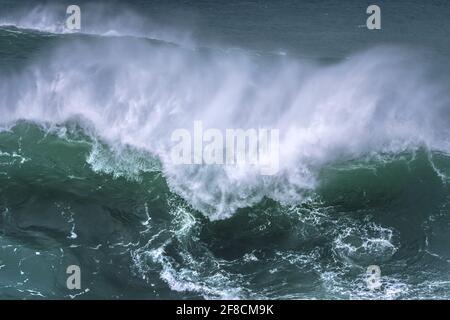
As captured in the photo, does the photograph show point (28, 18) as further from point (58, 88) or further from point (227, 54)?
point (227, 54)

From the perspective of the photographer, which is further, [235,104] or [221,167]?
[235,104]

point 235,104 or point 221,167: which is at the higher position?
point 235,104

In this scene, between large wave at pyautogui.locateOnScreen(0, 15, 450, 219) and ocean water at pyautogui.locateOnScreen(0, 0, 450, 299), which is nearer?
ocean water at pyautogui.locateOnScreen(0, 0, 450, 299)

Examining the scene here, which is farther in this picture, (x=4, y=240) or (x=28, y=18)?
(x=28, y=18)

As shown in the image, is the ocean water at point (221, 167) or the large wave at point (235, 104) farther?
the large wave at point (235, 104)
